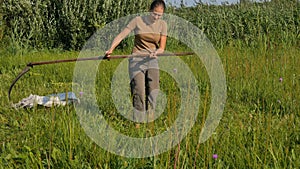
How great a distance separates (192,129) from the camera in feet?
9.44

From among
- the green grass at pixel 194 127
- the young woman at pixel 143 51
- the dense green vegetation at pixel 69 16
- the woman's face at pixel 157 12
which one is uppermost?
the dense green vegetation at pixel 69 16

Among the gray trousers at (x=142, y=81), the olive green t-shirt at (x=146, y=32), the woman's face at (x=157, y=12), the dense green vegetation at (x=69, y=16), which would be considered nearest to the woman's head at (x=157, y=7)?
the woman's face at (x=157, y=12)

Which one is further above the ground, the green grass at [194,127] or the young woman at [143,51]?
the young woman at [143,51]

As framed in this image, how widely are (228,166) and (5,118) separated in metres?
2.50

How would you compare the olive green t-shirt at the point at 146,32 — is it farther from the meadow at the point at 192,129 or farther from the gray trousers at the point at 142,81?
the meadow at the point at 192,129

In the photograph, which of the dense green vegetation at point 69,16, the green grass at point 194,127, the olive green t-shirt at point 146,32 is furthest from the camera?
the dense green vegetation at point 69,16

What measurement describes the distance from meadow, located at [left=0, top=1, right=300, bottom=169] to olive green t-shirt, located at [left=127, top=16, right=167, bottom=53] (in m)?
0.49

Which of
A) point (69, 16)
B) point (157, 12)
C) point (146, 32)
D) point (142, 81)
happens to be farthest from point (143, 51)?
point (69, 16)

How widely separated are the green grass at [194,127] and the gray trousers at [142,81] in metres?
0.19

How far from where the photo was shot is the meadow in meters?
2.25

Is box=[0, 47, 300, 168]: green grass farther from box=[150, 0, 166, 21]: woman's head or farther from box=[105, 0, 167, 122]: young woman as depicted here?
box=[150, 0, 166, 21]: woman's head

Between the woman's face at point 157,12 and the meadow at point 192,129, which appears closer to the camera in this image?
the meadow at point 192,129

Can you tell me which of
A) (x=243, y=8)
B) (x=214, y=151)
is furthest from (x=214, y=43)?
(x=214, y=151)

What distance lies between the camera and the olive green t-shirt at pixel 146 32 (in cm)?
378
